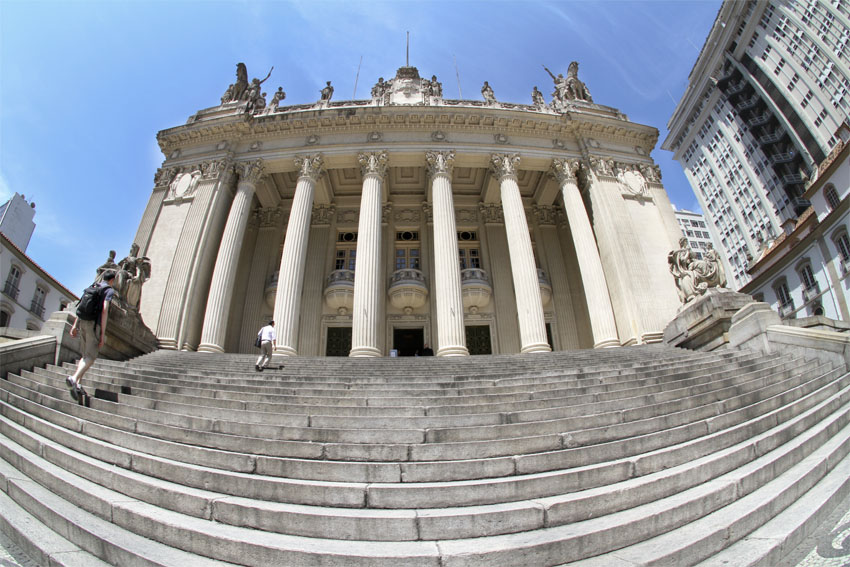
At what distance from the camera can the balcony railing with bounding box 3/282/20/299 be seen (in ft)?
71.9

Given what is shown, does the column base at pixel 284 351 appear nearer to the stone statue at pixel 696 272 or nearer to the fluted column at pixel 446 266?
the fluted column at pixel 446 266

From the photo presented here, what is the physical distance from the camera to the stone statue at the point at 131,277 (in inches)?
420

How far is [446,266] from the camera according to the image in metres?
14.6

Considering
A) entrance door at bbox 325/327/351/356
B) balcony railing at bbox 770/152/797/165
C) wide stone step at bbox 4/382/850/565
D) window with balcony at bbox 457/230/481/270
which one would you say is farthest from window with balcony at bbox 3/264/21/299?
balcony railing at bbox 770/152/797/165

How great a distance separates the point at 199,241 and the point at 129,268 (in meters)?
4.88

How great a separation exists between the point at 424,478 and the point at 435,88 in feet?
69.0

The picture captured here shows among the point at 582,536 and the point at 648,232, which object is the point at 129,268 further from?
the point at 648,232

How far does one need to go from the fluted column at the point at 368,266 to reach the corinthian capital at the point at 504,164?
17.0 ft

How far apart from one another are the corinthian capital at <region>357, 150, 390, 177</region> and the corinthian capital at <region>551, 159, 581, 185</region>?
8276mm

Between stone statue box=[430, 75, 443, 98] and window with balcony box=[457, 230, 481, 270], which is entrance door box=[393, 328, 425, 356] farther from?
stone statue box=[430, 75, 443, 98]

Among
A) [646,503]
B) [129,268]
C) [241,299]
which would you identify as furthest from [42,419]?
[241,299]

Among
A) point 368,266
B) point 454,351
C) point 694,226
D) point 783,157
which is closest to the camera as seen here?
point 454,351

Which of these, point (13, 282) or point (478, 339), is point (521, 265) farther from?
point (13, 282)

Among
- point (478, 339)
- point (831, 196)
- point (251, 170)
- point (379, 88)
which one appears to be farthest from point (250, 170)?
point (831, 196)
